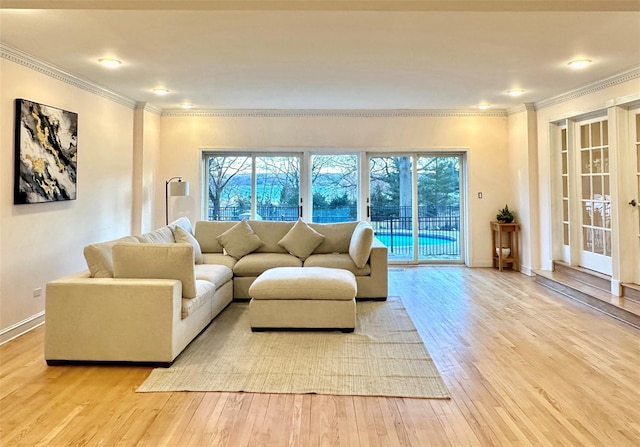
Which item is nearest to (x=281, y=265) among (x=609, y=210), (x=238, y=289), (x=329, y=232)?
(x=238, y=289)

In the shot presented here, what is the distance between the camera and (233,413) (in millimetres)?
2266

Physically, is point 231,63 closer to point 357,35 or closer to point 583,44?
point 357,35

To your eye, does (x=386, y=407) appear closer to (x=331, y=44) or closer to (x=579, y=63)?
(x=331, y=44)

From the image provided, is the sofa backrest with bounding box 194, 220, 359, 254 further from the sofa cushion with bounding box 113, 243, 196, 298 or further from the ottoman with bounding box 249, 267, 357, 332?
the sofa cushion with bounding box 113, 243, 196, 298

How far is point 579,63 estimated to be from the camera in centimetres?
404

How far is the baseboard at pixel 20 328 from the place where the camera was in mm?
3453

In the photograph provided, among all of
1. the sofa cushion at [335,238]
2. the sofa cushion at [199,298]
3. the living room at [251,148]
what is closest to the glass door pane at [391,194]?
the living room at [251,148]

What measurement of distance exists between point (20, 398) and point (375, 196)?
5.41 metres

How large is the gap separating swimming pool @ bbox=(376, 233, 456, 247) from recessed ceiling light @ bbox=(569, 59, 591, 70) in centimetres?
340

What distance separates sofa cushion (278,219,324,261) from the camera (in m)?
4.97

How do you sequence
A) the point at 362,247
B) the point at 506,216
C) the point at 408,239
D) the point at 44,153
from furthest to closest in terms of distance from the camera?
the point at 408,239 → the point at 506,216 → the point at 362,247 → the point at 44,153

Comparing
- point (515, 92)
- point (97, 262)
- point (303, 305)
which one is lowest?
point (303, 305)

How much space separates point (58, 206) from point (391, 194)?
474 centimetres

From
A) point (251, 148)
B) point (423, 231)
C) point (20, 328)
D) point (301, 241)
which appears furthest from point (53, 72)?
point (423, 231)
